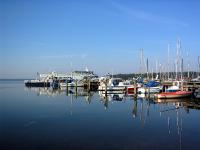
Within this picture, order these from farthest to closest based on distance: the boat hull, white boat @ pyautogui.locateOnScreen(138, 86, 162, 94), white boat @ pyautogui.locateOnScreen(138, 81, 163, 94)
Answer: white boat @ pyautogui.locateOnScreen(138, 86, 162, 94)
white boat @ pyautogui.locateOnScreen(138, 81, 163, 94)
the boat hull

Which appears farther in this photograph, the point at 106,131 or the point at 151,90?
the point at 151,90

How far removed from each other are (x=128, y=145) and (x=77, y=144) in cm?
346

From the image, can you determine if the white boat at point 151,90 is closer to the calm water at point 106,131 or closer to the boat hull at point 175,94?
the boat hull at point 175,94

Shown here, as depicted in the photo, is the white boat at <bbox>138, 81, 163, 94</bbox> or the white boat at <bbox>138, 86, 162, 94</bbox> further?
the white boat at <bbox>138, 86, 162, 94</bbox>

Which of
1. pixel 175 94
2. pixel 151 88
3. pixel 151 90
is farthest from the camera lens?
pixel 151 88

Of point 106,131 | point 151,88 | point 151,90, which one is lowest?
point 106,131

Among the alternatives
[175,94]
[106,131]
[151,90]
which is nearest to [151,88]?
[151,90]

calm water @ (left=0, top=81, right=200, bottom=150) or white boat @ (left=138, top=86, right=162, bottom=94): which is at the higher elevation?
white boat @ (left=138, top=86, right=162, bottom=94)

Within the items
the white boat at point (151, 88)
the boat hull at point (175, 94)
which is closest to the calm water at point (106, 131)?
the boat hull at point (175, 94)

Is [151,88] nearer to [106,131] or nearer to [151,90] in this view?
[151,90]

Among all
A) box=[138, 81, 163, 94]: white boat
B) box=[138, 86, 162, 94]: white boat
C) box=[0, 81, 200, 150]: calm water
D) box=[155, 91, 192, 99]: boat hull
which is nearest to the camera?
box=[0, 81, 200, 150]: calm water

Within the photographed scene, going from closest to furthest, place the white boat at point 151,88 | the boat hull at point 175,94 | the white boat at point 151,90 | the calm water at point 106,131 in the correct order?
1. the calm water at point 106,131
2. the boat hull at point 175,94
3. the white boat at point 151,88
4. the white boat at point 151,90

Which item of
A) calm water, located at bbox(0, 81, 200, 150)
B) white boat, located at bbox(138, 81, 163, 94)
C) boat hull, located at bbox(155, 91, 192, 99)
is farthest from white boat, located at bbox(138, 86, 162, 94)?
calm water, located at bbox(0, 81, 200, 150)

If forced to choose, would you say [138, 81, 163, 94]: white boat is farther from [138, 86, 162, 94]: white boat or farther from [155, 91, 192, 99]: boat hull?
[155, 91, 192, 99]: boat hull
